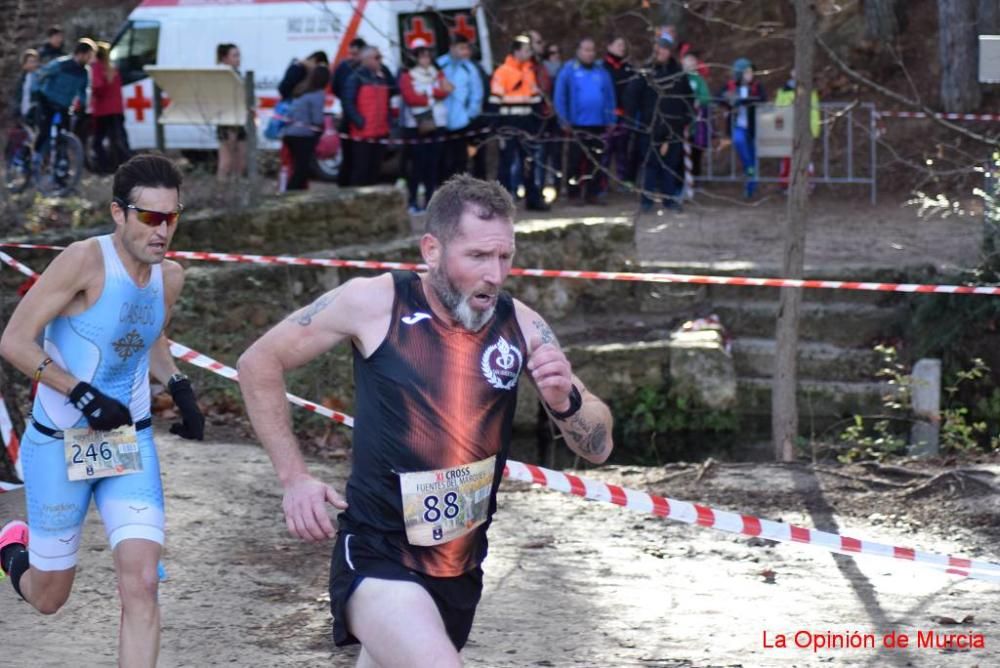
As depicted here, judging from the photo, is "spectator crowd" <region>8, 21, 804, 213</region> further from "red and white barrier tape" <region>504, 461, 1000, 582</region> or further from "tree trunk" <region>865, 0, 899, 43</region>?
"red and white barrier tape" <region>504, 461, 1000, 582</region>

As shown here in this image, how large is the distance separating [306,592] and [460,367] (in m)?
2.69

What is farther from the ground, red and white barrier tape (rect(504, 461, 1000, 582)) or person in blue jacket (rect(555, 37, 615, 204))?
person in blue jacket (rect(555, 37, 615, 204))

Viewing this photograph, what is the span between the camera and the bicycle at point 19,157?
12484 mm

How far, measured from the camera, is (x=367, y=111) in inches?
586

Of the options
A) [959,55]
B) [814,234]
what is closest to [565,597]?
[814,234]

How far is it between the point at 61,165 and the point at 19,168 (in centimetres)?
38

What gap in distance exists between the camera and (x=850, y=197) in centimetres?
1841

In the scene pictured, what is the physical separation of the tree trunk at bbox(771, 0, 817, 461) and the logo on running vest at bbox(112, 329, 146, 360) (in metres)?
5.07

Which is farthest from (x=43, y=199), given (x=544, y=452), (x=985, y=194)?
(x=985, y=194)

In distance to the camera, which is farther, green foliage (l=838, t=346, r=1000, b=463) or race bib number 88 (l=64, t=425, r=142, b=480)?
green foliage (l=838, t=346, r=1000, b=463)

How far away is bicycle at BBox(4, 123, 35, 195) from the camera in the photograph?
12484 millimetres

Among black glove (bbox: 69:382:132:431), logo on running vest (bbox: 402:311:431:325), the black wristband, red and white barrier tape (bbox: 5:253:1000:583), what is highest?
logo on running vest (bbox: 402:311:431:325)

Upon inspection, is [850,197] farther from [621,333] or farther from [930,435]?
[930,435]

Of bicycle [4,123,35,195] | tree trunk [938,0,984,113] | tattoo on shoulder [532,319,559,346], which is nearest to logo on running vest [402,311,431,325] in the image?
tattoo on shoulder [532,319,559,346]
